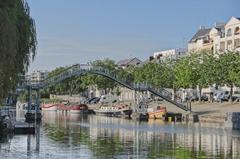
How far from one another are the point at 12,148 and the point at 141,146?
11.0m

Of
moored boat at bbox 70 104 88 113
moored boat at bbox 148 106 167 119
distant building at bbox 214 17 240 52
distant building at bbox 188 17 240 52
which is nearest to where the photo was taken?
moored boat at bbox 148 106 167 119

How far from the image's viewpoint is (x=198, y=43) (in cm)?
16550

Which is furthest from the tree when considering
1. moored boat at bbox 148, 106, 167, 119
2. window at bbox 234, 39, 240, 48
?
window at bbox 234, 39, 240, 48

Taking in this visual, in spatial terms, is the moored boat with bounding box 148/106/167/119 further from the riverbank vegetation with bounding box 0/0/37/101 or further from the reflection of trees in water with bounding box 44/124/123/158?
the riverbank vegetation with bounding box 0/0/37/101

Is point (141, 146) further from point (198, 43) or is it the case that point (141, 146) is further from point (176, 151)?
point (198, 43)

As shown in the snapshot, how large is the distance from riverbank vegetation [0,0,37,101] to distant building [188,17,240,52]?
10995 centimetres

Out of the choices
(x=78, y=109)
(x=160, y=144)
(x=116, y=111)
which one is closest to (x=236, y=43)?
(x=116, y=111)

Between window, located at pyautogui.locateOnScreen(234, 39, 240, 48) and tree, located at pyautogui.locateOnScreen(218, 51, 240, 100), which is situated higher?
window, located at pyautogui.locateOnScreen(234, 39, 240, 48)

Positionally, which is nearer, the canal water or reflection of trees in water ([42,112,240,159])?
the canal water

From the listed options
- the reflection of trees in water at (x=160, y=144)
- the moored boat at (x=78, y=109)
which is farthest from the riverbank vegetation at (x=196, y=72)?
the reflection of trees in water at (x=160, y=144)

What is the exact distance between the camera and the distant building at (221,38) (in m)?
138

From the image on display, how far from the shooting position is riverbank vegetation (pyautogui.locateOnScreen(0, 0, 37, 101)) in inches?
897

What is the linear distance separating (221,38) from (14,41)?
4907 inches

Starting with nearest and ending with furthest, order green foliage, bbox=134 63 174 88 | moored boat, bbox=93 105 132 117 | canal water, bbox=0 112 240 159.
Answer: canal water, bbox=0 112 240 159, moored boat, bbox=93 105 132 117, green foliage, bbox=134 63 174 88
